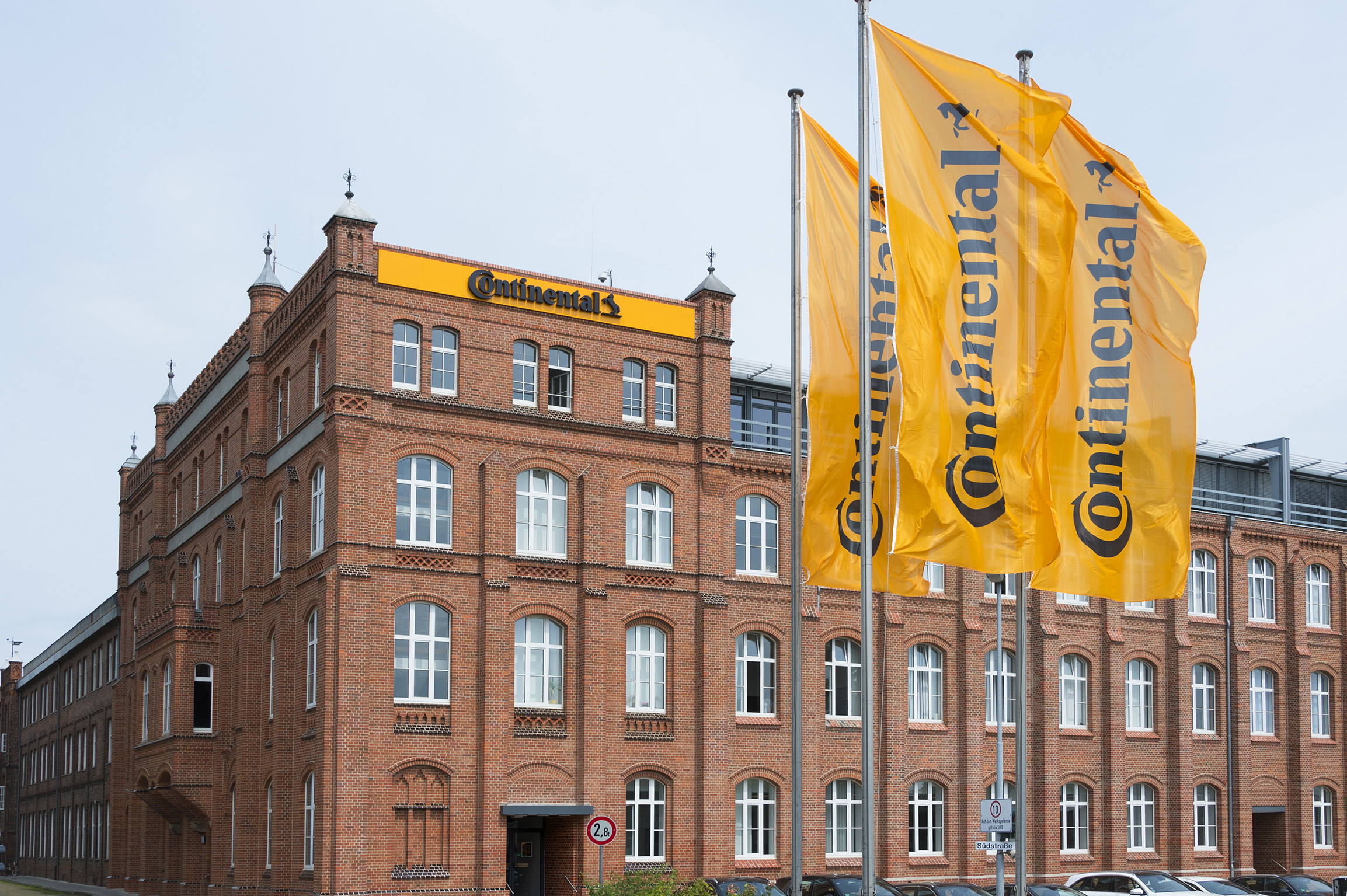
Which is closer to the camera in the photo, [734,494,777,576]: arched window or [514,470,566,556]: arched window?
[514,470,566,556]: arched window

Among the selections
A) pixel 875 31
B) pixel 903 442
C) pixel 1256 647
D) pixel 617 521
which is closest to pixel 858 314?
pixel 903 442

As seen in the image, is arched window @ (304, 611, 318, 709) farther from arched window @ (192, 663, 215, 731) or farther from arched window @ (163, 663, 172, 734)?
arched window @ (163, 663, 172, 734)

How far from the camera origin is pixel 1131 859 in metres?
44.9

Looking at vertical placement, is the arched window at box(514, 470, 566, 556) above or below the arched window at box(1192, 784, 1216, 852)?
above

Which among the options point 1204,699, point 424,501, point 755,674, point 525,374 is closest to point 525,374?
point 525,374

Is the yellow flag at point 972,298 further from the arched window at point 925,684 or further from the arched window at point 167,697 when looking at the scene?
the arched window at point 167,697

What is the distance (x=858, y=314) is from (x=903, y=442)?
92.2 inches

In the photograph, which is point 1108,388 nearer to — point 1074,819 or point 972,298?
point 972,298

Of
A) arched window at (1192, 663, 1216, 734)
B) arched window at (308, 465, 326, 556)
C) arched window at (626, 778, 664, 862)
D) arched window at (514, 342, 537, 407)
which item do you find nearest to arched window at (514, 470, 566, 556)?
arched window at (514, 342, 537, 407)

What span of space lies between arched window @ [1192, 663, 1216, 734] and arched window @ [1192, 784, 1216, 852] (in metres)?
1.85

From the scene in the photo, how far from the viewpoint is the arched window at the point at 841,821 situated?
39.3 metres

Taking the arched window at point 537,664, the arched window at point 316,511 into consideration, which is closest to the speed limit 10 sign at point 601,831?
the arched window at point 537,664

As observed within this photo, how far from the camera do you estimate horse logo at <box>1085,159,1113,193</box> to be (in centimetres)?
2123

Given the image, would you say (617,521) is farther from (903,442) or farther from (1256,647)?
(1256,647)
